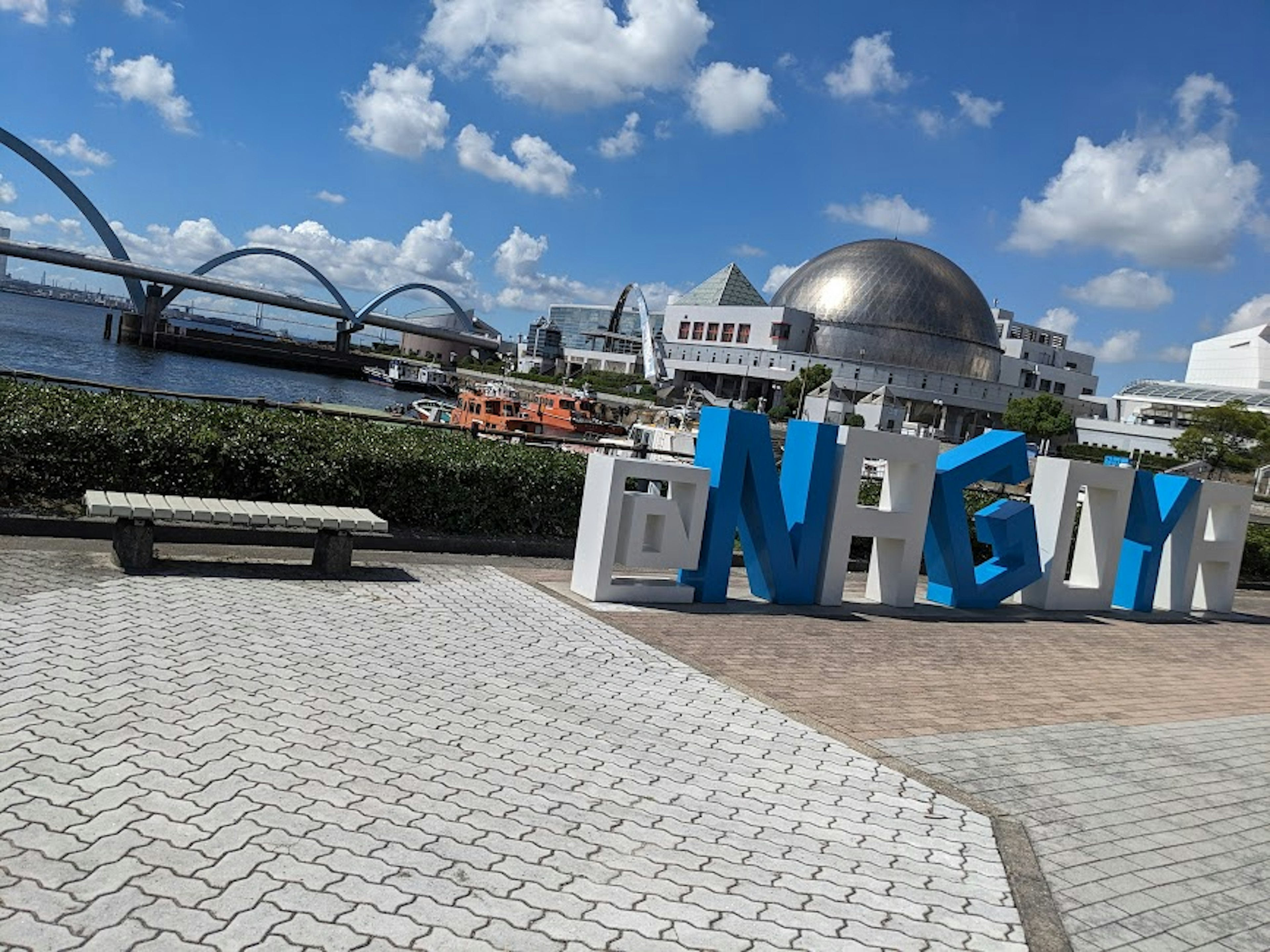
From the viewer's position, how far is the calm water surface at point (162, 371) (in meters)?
53.7

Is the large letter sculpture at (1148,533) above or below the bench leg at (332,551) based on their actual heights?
above

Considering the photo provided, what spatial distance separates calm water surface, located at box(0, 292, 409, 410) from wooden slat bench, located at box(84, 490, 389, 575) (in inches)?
1216

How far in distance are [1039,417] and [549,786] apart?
80.4 metres

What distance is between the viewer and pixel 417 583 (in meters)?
8.86

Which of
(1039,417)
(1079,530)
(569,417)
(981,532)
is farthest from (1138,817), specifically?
(1039,417)

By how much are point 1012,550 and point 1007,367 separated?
10016 centimetres

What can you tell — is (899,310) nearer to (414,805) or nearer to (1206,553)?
(1206,553)

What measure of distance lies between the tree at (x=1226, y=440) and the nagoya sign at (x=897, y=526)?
56.9 metres

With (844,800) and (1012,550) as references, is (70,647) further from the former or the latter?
(1012,550)

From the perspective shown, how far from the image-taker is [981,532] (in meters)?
12.4

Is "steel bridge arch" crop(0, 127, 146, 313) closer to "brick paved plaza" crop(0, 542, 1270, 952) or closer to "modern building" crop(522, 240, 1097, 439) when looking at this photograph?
"modern building" crop(522, 240, 1097, 439)

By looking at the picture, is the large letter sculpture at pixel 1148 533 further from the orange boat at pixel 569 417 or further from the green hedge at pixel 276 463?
the orange boat at pixel 569 417

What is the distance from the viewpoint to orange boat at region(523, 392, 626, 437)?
40.9 meters

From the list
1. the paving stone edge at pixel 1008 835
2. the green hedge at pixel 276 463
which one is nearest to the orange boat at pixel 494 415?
the green hedge at pixel 276 463
